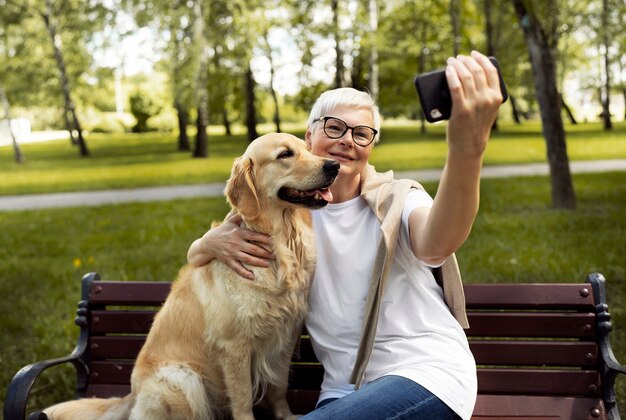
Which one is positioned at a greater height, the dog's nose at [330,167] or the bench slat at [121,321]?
the dog's nose at [330,167]

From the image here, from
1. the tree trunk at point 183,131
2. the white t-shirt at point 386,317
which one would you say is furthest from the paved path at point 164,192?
the tree trunk at point 183,131

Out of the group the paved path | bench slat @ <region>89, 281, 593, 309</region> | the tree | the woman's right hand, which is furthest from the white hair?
the tree

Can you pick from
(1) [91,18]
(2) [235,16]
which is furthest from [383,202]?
(1) [91,18]

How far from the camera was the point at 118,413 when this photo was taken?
2.90 meters

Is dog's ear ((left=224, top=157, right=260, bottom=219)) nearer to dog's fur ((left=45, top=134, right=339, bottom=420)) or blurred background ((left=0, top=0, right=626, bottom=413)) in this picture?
dog's fur ((left=45, top=134, right=339, bottom=420))

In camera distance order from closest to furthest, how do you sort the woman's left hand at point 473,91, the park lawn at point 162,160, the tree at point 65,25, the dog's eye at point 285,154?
the woman's left hand at point 473,91 → the dog's eye at point 285,154 → the park lawn at point 162,160 → the tree at point 65,25

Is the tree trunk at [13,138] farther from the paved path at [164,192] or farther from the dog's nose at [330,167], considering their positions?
the dog's nose at [330,167]

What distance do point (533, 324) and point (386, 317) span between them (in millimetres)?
870

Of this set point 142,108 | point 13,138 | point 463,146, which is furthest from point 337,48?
point 463,146

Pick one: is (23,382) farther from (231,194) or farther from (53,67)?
(53,67)

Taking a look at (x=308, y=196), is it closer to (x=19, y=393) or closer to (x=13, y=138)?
(x=19, y=393)

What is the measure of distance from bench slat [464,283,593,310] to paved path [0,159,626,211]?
10.6m

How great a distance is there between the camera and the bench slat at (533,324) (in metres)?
3.02

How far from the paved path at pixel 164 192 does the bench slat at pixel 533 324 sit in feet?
34.8
